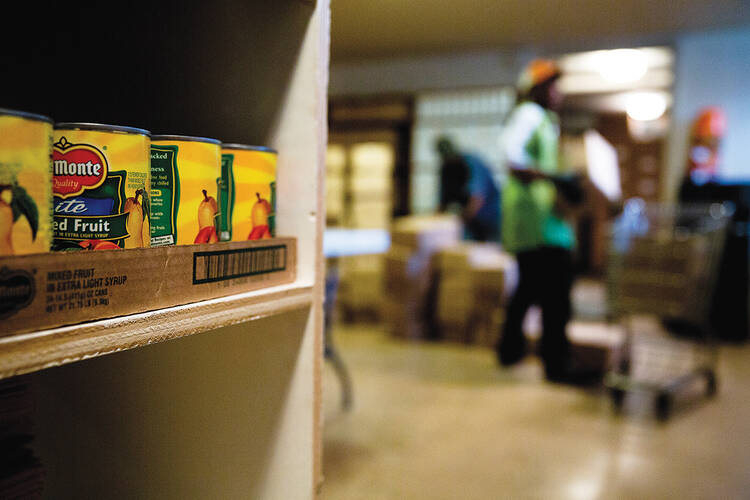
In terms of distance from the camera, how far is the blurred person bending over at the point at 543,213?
306 cm

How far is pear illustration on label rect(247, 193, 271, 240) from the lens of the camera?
2.46ft

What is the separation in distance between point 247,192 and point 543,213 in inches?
102

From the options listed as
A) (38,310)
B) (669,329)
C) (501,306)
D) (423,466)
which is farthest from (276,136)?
(669,329)

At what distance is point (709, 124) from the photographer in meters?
4.89

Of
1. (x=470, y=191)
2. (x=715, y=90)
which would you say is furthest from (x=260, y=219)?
(x=715, y=90)

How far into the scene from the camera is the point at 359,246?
3.62 m

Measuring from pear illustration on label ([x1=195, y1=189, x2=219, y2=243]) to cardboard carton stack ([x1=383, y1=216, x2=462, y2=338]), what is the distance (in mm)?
3362

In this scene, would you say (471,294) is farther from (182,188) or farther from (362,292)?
(182,188)

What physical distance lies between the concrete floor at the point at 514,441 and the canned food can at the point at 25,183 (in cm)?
151

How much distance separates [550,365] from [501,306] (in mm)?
759

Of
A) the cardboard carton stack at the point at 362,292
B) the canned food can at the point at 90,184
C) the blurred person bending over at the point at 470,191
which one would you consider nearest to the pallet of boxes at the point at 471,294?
the cardboard carton stack at the point at 362,292

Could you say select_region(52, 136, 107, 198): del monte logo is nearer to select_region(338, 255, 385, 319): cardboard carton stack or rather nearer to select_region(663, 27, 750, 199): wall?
select_region(338, 255, 385, 319): cardboard carton stack

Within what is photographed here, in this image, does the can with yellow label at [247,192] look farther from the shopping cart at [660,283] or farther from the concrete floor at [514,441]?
the shopping cart at [660,283]

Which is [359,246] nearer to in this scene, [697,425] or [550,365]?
[550,365]
